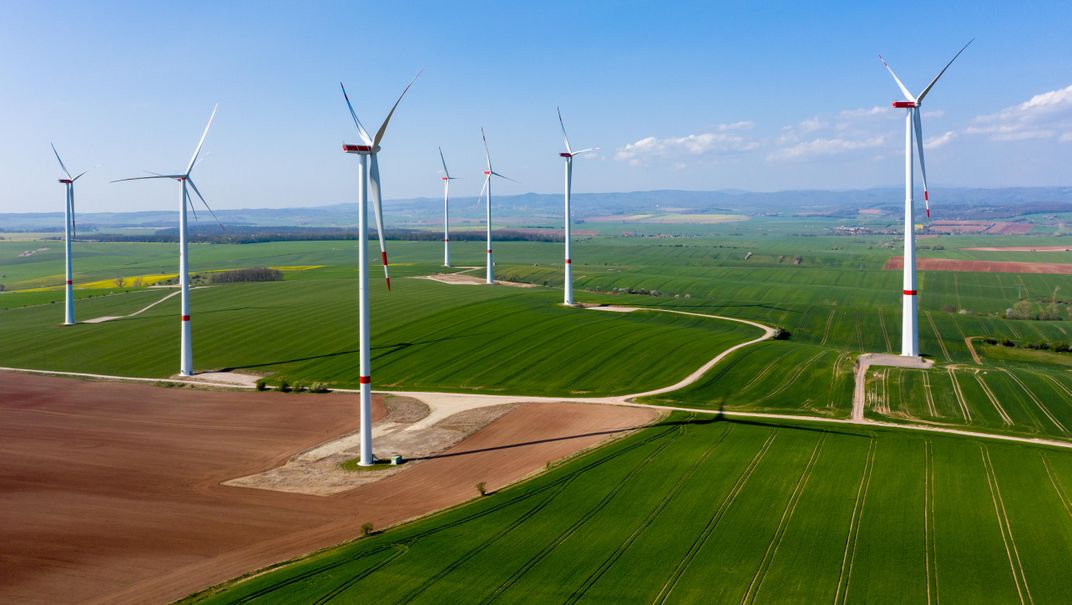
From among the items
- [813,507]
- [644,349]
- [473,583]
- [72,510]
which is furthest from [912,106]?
[72,510]

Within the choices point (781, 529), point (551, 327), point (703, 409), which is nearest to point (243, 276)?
point (551, 327)

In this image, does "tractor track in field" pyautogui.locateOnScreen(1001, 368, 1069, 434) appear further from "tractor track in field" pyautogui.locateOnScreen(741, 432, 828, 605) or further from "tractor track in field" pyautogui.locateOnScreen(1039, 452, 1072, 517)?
"tractor track in field" pyautogui.locateOnScreen(741, 432, 828, 605)

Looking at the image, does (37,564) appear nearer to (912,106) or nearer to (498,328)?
(498,328)

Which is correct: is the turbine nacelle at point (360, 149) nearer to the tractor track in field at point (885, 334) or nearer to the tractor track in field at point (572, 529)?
the tractor track in field at point (572, 529)

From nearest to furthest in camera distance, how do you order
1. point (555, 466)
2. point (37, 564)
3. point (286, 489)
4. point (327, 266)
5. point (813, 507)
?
1. point (37, 564)
2. point (813, 507)
3. point (286, 489)
4. point (555, 466)
5. point (327, 266)

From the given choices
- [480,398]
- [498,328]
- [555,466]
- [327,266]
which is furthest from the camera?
[327,266]

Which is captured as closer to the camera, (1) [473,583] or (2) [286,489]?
(1) [473,583]

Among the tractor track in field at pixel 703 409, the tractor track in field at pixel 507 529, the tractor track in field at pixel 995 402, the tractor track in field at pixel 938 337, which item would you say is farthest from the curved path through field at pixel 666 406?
the tractor track in field at pixel 938 337
